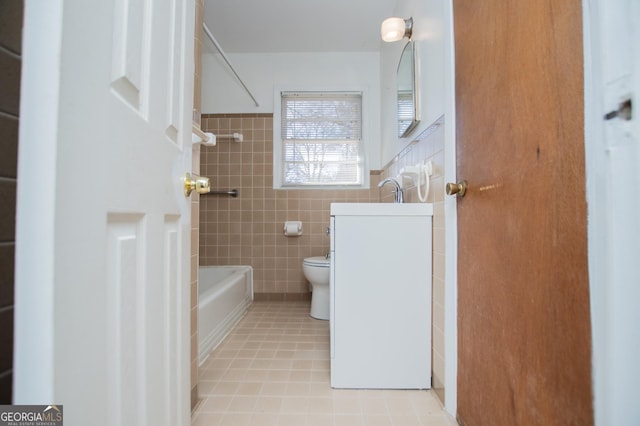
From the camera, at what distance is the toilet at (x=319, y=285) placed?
2.02m

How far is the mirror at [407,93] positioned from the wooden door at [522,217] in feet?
1.60

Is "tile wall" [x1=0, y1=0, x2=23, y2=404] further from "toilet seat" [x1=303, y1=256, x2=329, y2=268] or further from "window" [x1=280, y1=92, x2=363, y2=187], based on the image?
"window" [x1=280, y1=92, x2=363, y2=187]

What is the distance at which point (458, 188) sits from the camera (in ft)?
3.05

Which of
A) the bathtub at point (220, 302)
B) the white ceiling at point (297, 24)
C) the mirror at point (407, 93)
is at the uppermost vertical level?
the white ceiling at point (297, 24)

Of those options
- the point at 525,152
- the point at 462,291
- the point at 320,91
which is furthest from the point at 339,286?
the point at 320,91

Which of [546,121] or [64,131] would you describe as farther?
[546,121]

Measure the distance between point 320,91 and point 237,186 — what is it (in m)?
1.20

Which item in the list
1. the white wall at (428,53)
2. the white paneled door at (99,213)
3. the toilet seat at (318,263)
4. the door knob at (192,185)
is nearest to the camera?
the white paneled door at (99,213)

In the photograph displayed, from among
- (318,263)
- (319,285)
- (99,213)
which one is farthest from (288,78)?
(99,213)

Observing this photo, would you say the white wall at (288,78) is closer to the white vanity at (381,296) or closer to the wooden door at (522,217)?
the white vanity at (381,296)

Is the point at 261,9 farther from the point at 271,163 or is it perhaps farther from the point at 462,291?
the point at 462,291

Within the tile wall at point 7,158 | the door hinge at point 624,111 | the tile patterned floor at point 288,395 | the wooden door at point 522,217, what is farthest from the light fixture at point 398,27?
the tile patterned floor at point 288,395

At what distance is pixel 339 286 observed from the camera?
121cm

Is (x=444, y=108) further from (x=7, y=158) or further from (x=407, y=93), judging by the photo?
(x=7, y=158)
